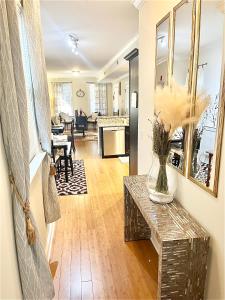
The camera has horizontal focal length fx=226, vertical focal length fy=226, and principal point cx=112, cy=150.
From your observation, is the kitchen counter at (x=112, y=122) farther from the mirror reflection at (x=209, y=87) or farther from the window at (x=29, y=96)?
the mirror reflection at (x=209, y=87)

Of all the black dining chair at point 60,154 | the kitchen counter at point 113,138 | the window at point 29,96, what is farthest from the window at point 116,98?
the window at point 29,96

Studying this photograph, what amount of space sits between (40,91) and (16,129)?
93 cm

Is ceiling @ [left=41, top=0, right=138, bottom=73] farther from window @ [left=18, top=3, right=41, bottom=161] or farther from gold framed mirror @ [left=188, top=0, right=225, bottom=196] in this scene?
gold framed mirror @ [left=188, top=0, right=225, bottom=196]

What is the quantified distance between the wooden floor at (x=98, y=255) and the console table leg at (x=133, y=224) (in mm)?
70

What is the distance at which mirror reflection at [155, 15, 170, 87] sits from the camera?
1.80 metres

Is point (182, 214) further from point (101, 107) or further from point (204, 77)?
point (101, 107)

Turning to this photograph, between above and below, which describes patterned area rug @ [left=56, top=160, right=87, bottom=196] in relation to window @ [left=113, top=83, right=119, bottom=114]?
below

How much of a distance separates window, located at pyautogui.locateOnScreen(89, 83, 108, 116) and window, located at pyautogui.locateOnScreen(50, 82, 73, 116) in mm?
1001

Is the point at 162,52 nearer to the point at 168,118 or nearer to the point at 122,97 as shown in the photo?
the point at 168,118

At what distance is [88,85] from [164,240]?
9.94 m

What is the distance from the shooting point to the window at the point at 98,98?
34.4 ft

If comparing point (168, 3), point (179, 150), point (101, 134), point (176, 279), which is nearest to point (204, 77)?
point (179, 150)

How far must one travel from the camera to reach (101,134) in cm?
564

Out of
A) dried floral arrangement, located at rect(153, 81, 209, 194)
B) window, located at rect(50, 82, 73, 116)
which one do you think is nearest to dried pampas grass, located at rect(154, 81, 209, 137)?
dried floral arrangement, located at rect(153, 81, 209, 194)
